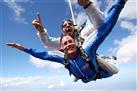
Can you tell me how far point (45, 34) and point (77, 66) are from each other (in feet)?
3.30

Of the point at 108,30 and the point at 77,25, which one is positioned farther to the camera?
the point at 77,25

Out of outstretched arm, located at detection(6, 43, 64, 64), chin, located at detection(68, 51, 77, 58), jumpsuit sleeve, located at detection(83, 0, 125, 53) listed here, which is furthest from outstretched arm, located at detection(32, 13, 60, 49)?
jumpsuit sleeve, located at detection(83, 0, 125, 53)

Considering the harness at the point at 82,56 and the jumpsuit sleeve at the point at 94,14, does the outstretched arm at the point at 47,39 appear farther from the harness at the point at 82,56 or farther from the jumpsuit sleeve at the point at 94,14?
the jumpsuit sleeve at the point at 94,14

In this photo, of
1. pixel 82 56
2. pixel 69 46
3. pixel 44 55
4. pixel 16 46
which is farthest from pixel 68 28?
pixel 16 46

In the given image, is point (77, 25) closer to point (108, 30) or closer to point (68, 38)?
point (68, 38)

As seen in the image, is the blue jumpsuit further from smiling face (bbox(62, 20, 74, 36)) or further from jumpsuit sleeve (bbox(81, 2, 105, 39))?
smiling face (bbox(62, 20, 74, 36))

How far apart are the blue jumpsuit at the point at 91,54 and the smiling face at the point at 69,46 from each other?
107 mm

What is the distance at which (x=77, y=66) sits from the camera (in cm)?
716

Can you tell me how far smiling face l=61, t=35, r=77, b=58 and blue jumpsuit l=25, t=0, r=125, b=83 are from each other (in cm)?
11

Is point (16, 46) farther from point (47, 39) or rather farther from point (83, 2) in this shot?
point (83, 2)

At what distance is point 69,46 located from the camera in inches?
278

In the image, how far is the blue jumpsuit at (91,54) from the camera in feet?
21.1

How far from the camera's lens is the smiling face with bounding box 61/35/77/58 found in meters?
7.05

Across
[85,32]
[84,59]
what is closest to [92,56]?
[84,59]
